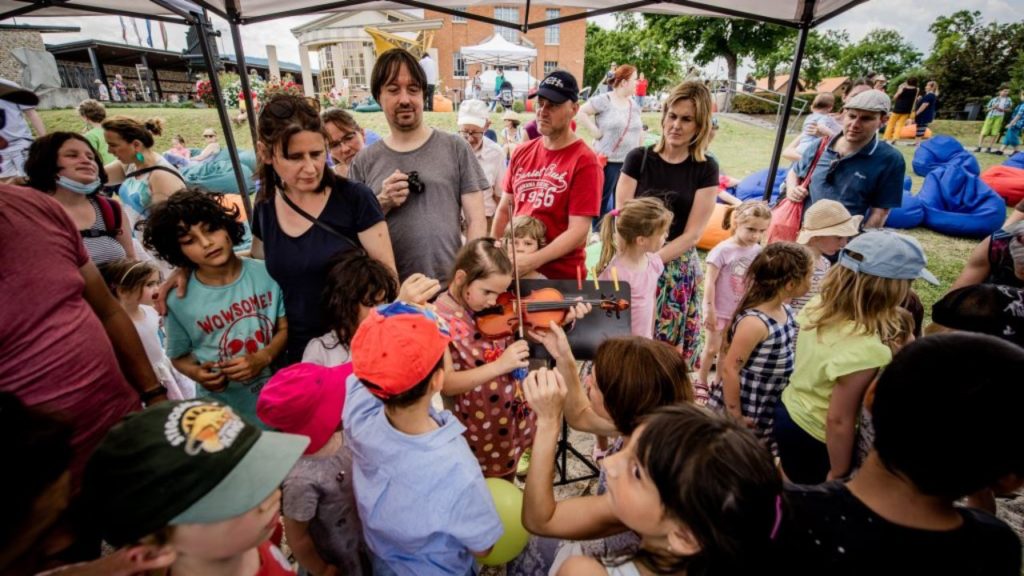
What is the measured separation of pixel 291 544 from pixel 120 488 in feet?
2.40

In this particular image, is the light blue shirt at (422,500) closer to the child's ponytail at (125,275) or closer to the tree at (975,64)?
the child's ponytail at (125,275)

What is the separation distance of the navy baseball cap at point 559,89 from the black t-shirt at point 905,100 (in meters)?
16.5

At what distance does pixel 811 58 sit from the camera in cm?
3841

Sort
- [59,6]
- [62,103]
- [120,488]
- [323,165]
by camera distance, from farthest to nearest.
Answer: [62,103] < [59,6] < [323,165] < [120,488]

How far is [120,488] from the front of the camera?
0.85 meters

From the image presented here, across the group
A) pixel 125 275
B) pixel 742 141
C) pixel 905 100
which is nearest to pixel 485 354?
pixel 125 275

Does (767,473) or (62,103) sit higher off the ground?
(62,103)

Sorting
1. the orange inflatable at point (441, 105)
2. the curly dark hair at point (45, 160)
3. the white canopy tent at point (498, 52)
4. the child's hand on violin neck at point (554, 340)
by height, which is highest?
the white canopy tent at point (498, 52)

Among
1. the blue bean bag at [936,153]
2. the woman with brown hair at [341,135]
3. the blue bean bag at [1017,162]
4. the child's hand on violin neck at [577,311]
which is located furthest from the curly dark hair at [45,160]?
the blue bean bag at [1017,162]

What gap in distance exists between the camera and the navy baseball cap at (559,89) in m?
2.60

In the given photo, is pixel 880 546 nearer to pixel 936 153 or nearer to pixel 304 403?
pixel 304 403

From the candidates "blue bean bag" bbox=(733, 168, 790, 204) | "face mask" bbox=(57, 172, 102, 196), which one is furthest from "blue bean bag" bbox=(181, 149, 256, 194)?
"blue bean bag" bbox=(733, 168, 790, 204)

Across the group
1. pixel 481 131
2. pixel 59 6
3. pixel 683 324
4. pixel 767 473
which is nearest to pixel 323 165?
pixel 767 473

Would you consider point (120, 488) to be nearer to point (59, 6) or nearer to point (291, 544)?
point (291, 544)
